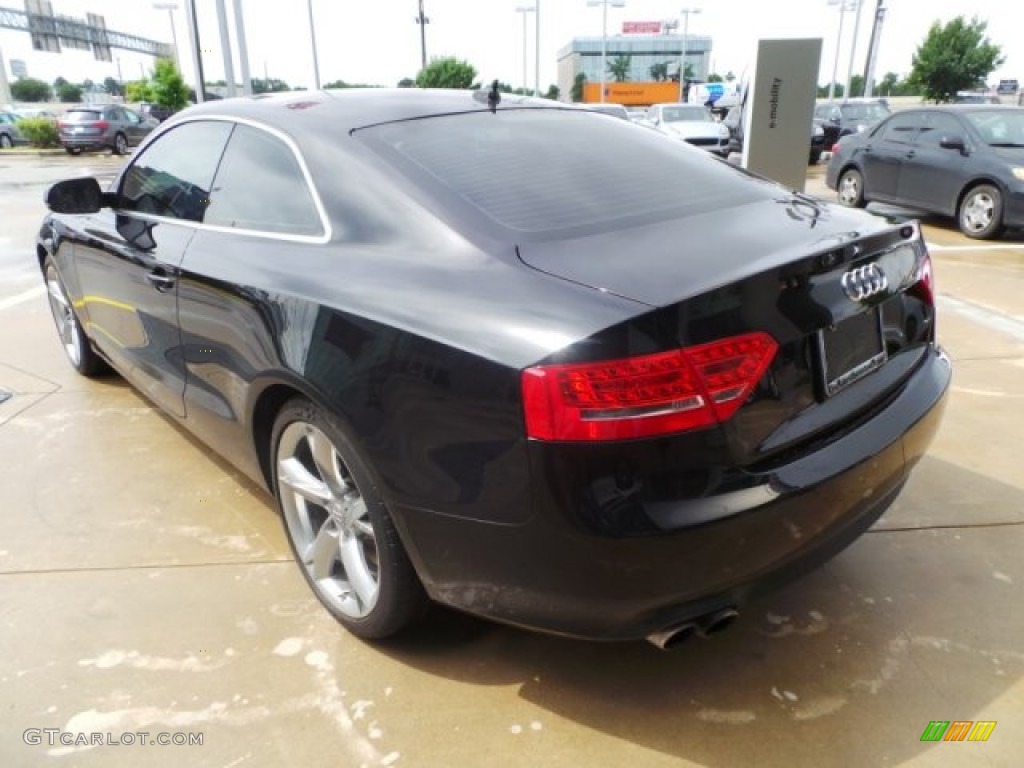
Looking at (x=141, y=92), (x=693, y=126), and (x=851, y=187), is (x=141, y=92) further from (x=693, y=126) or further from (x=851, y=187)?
(x=851, y=187)

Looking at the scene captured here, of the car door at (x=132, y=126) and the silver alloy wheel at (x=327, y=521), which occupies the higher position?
the silver alloy wheel at (x=327, y=521)

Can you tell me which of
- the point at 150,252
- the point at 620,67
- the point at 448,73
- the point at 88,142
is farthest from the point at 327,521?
the point at 620,67

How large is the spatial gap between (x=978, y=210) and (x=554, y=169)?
839 centimetres

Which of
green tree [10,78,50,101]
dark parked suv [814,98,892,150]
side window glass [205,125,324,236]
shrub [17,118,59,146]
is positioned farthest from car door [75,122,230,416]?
green tree [10,78,50,101]

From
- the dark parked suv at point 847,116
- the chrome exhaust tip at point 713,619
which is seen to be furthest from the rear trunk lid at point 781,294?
the dark parked suv at point 847,116

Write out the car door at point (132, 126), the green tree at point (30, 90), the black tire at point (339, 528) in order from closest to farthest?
the black tire at point (339, 528) < the car door at point (132, 126) < the green tree at point (30, 90)

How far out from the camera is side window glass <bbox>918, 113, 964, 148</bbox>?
31.6 ft

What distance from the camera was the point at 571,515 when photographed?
1.69 metres

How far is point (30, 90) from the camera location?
315 ft

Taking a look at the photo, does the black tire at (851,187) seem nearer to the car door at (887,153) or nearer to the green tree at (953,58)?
the car door at (887,153)

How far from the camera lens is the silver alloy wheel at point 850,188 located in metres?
11.1

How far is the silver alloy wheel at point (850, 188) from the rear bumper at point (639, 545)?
33.4 ft

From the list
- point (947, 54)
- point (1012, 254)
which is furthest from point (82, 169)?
point (947, 54)

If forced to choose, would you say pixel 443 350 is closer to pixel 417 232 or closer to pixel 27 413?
pixel 417 232
